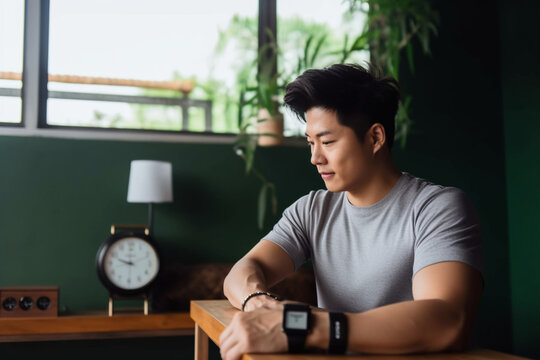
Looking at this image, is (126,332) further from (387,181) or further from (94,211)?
(387,181)

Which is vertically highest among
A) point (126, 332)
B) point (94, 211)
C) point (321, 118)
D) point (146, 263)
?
point (321, 118)

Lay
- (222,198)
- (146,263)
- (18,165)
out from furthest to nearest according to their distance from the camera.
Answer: (222,198)
(18,165)
(146,263)

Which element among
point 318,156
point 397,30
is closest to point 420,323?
point 318,156

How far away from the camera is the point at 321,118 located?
1.67 meters

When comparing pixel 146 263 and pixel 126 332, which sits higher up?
pixel 146 263

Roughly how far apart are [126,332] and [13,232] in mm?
810

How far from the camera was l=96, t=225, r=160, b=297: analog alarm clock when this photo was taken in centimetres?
268

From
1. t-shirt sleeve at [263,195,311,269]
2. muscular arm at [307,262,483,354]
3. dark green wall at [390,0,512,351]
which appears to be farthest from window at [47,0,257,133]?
muscular arm at [307,262,483,354]

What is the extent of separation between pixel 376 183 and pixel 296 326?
0.76 m

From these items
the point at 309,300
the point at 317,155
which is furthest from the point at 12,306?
the point at 317,155

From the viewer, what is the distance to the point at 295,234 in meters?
1.84

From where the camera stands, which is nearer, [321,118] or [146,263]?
[321,118]

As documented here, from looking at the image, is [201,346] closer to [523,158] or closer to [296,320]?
Answer: [296,320]

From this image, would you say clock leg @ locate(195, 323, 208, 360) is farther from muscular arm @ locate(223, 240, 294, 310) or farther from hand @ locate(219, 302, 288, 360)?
hand @ locate(219, 302, 288, 360)
